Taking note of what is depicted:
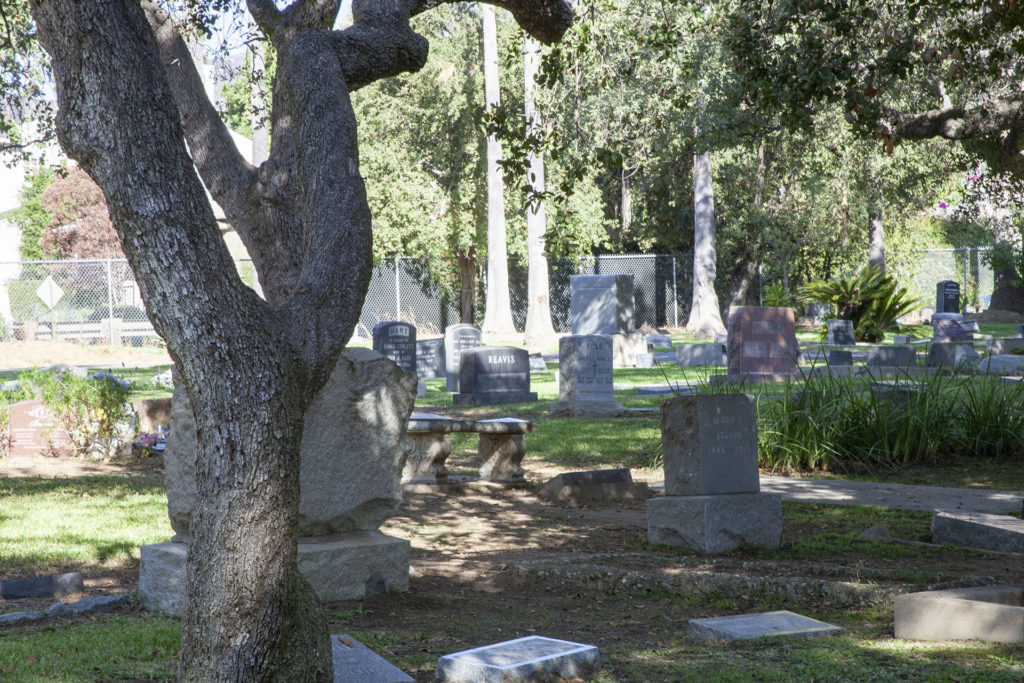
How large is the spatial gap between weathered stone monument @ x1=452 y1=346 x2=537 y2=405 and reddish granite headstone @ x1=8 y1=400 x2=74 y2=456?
6891mm

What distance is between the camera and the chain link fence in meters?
30.4

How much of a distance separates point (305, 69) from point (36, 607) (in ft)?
11.7

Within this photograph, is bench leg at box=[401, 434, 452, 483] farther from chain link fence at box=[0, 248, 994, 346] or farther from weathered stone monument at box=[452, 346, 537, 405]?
chain link fence at box=[0, 248, 994, 346]

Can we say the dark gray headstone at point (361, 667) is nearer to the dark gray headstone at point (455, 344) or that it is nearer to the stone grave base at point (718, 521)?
the stone grave base at point (718, 521)

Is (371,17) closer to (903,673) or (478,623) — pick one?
(478,623)

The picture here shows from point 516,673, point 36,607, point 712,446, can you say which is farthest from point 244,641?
point 712,446

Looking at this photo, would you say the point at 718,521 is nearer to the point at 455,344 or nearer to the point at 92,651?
the point at 92,651

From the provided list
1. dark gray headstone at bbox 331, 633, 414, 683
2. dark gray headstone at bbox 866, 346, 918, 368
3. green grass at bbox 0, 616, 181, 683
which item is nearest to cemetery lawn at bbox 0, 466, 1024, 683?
green grass at bbox 0, 616, 181, 683

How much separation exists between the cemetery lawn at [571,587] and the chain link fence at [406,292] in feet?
72.7

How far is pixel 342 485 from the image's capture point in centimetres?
573

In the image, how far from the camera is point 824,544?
23.0ft

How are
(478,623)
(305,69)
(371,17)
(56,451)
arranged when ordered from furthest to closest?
(56,451), (478,623), (371,17), (305,69)

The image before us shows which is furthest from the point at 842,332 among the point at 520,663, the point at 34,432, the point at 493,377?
the point at 520,663

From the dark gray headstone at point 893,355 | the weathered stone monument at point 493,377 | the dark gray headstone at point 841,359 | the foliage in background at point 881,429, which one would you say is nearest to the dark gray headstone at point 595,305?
the dark gray headstone at point 841,359
